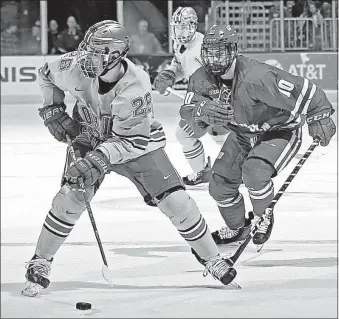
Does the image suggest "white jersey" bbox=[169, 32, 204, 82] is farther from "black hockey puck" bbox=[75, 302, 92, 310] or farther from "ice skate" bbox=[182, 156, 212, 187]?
"black hockey puck" bbox=[75, 302, 92, 310]

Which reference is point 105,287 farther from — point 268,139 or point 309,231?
point 309,231

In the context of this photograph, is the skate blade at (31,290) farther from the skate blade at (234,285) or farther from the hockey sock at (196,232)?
the skate blade at (234,285)

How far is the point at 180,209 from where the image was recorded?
3.10m

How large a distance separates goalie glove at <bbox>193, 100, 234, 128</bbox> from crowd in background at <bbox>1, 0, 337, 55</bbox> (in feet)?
24.9

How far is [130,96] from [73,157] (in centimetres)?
38

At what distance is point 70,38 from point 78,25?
26 cm

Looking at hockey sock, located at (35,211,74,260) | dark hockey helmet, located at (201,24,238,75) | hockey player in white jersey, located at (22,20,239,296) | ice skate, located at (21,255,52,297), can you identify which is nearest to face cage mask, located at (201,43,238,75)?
dark hockey helmet, located at (201,24,238,75)

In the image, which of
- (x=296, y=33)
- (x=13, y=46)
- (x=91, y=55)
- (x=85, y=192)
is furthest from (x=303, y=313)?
(x=13, y=46)

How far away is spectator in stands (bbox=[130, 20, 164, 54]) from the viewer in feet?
36.8

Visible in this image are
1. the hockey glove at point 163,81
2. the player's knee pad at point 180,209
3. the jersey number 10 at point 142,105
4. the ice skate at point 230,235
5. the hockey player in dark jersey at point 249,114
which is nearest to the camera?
the jersey number 10 at point 142,105

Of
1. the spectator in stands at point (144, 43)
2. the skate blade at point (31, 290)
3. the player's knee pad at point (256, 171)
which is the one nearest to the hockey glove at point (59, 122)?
the skate blade at point (31, 290)

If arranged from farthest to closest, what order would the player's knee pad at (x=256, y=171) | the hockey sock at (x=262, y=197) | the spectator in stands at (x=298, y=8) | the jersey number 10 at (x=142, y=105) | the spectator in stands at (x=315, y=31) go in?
the spectator in stands at (x=298, y=8), the spectator in stands at (x=315, y=31), the hockey sock at (x=262, y=197), the player's knee pad at (x=256, y=171), the jersey number 10 at (x=142, y=105)

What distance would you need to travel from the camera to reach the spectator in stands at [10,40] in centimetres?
1115

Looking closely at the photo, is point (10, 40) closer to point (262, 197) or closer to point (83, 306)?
point (262, 197)
